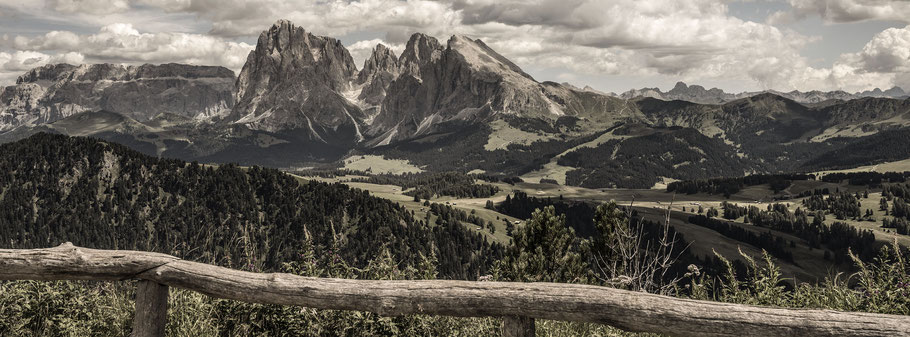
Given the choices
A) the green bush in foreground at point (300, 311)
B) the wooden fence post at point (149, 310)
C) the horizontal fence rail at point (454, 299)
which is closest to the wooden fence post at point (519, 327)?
the horizontal fence rail at point (454, 299)

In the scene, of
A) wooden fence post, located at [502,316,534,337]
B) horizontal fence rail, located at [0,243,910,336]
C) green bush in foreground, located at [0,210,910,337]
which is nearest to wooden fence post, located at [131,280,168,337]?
horizontal fence rail, located at [0,243,910,336]

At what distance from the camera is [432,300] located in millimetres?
7531

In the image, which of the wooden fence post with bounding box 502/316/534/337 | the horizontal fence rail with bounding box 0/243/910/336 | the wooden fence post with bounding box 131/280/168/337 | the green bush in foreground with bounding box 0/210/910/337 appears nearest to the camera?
the horizontal fence rail with bounding box 0/243/910/336

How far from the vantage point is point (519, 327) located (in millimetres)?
7434

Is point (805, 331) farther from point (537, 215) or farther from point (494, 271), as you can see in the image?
point (537, 215)

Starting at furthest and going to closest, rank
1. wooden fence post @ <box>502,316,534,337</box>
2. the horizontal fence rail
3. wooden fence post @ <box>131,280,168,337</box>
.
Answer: wooden fence post @ <box>131,280,168,337</box> < wooden fence post @ <box>502,316,534,337</box> < the horizontal fence rail

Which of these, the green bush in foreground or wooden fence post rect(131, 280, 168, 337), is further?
the green bush in foreground

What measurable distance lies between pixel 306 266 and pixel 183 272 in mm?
2863

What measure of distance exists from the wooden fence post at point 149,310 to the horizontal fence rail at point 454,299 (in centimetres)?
2

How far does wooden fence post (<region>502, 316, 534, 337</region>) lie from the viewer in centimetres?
742

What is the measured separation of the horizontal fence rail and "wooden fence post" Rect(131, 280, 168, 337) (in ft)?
0.05

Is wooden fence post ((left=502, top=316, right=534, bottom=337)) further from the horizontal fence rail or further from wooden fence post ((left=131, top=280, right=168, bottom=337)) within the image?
wooden fence post ((left=131, top=280, right=168, bottom=337))

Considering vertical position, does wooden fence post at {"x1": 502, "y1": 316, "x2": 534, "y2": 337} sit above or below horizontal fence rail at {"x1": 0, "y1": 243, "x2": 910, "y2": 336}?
below

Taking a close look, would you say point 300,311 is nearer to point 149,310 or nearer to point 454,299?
point 149,310
